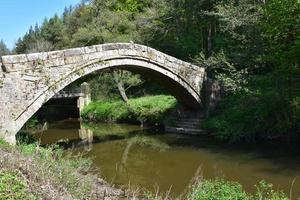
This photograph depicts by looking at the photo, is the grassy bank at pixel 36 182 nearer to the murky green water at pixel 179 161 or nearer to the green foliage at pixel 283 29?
the murky green water at pixel 179 161

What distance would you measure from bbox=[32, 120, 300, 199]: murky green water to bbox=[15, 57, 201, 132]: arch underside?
6.33 ft

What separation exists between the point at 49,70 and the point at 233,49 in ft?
29.7

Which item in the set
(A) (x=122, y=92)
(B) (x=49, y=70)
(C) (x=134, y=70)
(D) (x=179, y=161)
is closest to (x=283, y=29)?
(D) (x=179, y=161)

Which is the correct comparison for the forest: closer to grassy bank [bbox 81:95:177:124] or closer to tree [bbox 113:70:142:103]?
tree [bbox 113:70:142:103]

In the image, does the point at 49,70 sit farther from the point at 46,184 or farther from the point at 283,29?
the point at 46,184

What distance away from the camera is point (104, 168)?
13.1 metres

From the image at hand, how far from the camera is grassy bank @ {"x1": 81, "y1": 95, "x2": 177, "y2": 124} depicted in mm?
21005

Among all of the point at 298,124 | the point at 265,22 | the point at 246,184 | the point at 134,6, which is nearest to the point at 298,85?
the point at 298,124

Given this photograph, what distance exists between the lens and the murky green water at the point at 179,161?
10.9 metres

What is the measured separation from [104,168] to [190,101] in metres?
7.63

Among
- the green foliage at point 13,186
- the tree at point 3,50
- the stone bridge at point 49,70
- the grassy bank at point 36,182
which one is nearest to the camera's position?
the green foliage at point 13,186

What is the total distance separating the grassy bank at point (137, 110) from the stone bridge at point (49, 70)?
10.6 feet

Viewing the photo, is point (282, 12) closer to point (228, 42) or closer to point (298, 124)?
point (298, 124)

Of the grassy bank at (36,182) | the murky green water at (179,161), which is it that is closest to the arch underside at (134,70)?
the murky green water at (179,161)
